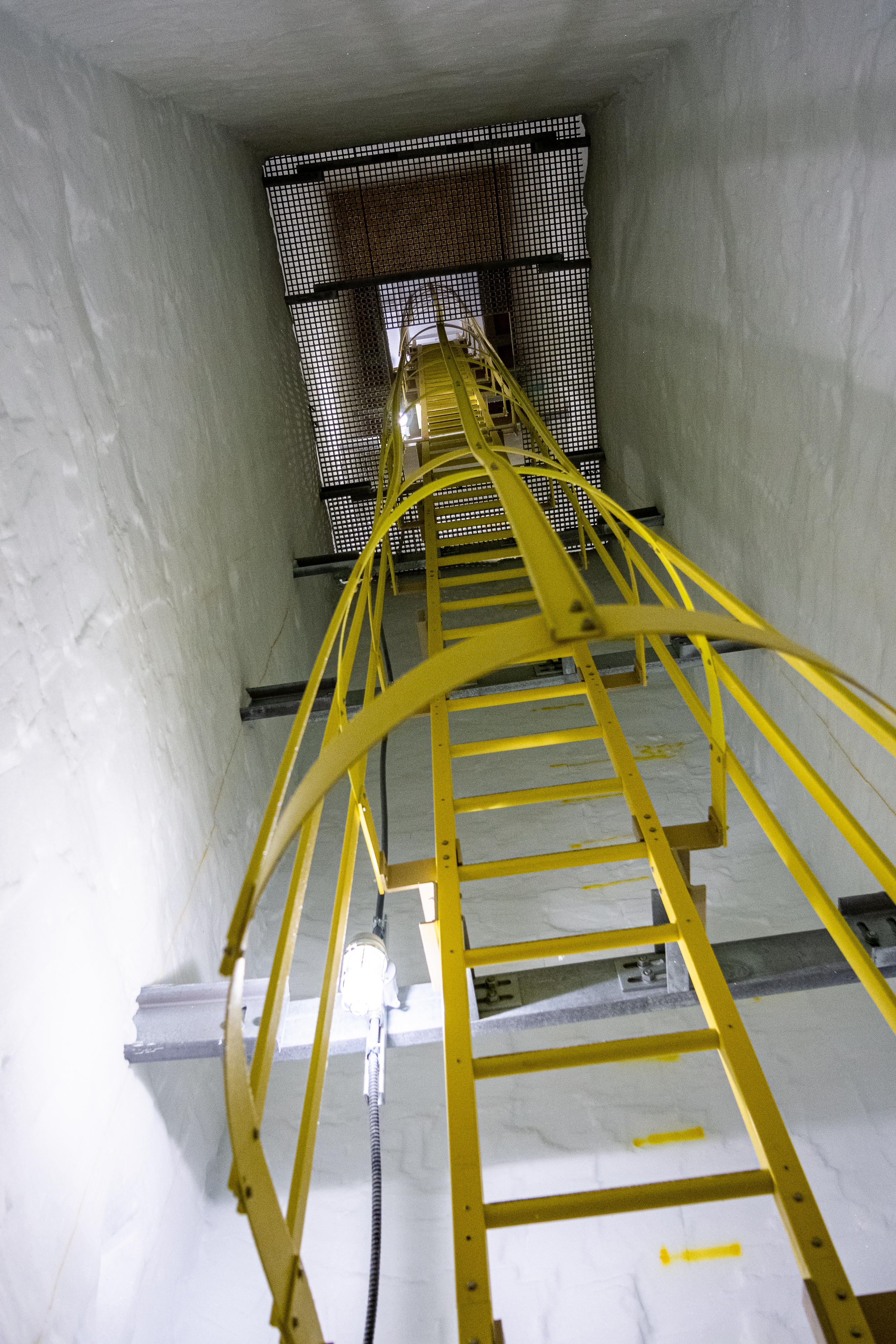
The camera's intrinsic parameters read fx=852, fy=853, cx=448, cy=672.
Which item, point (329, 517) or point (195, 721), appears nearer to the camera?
point (195, 721)

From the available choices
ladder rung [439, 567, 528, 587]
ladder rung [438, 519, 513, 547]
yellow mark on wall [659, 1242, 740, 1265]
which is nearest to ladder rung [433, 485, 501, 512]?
ladder rung [438, 519, 513, 547]

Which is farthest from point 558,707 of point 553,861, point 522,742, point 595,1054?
point 595,1054

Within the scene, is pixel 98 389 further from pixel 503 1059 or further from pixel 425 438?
pixel 425 438

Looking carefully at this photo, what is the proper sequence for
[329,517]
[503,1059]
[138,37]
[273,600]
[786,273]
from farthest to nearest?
[329,517]
[273,600]
[786,273]
[138,37]
[503,1059]

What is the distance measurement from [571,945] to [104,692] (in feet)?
5.17

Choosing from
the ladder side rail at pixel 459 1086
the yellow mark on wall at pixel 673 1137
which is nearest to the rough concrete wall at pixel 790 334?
the yellow mark on wall at pixel 673 1137

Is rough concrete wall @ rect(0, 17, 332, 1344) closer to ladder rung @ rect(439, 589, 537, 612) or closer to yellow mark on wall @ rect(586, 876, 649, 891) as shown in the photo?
ladder rung @ rect(439, 589, 537, 612)

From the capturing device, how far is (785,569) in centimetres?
380

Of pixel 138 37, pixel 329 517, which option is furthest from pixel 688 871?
pixel 329 517

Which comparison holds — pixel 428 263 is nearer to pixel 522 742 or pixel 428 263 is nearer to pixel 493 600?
pixel 493 600

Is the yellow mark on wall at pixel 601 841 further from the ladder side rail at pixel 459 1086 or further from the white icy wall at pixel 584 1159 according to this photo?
the ladder side rail at pixel 459 1086

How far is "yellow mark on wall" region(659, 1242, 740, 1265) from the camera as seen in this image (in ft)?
8.60

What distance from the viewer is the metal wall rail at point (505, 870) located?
1111mm

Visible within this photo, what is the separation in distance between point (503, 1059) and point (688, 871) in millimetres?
957
